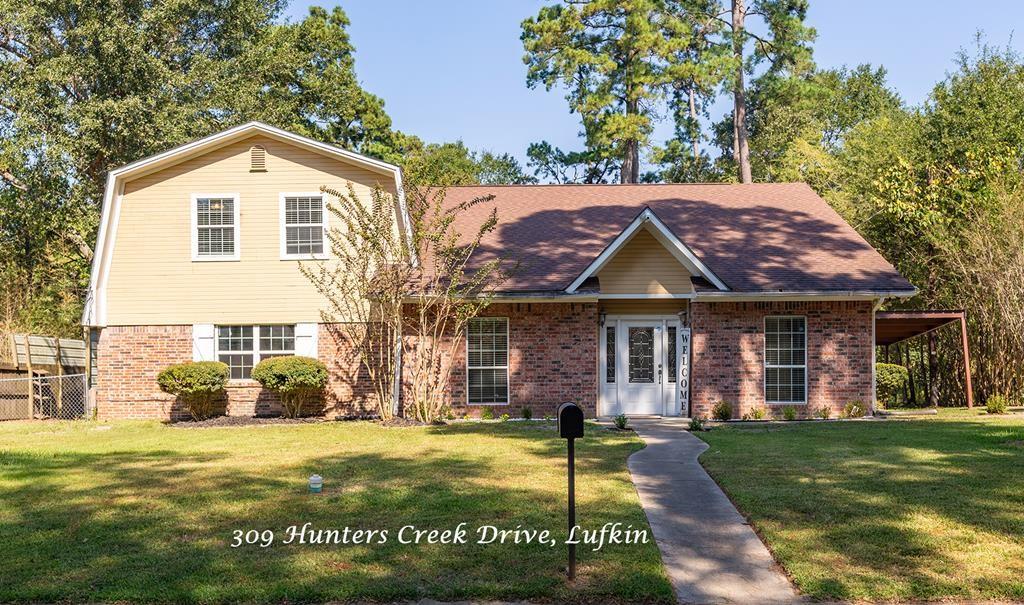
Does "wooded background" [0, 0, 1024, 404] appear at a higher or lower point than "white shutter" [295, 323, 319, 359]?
higher

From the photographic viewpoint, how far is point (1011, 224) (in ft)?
69.3

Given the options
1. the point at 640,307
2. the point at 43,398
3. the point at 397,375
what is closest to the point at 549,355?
the point at 640,307

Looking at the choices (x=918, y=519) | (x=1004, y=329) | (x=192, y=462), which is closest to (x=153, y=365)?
(x=192, y=462)

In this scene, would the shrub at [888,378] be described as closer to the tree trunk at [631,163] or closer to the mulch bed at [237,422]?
the mulch bed at [237,422]

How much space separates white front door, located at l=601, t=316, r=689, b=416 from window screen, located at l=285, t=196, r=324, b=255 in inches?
246

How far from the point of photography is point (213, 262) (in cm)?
2011

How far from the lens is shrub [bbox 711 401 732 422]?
1880 centimetres

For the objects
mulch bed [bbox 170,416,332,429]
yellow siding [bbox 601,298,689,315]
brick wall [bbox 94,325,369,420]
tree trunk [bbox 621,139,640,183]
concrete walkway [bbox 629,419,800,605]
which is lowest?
mulch bed [bbox 170,416,332,429]

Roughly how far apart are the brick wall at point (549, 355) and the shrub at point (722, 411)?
2353 mm

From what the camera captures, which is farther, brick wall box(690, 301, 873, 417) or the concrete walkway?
brick wall box(690, 301, 873, 417)

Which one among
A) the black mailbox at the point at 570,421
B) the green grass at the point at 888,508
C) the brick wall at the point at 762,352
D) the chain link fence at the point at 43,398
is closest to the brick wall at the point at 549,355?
the brick wall at the point at 762,352

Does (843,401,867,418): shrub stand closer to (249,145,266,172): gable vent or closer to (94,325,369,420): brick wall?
(94,325,369,420): brick wall

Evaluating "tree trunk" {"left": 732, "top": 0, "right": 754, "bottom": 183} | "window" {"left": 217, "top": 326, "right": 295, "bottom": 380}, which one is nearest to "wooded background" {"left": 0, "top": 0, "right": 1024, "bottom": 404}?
"tree trunk" {"left": 732, "top": 0, "right": 754, "bottom": 183}

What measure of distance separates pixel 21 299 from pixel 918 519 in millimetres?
28682
